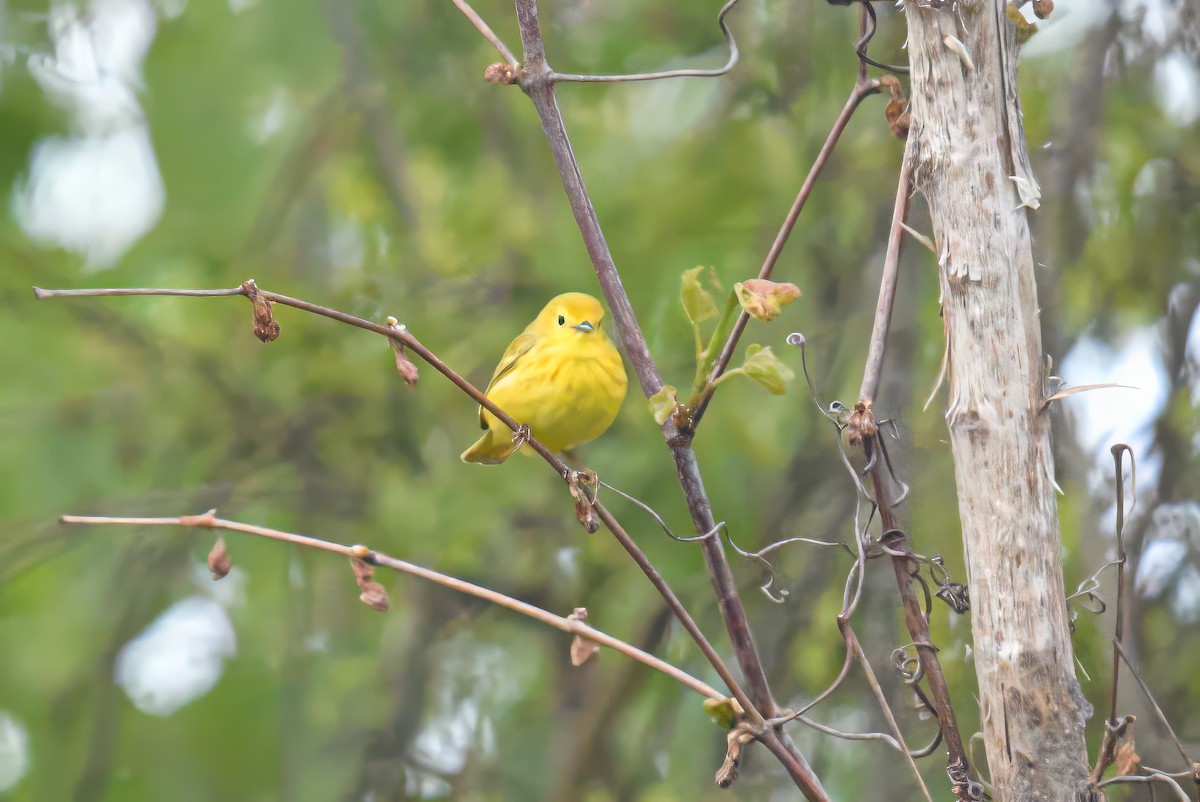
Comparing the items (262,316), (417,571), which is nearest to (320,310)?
(262,316)

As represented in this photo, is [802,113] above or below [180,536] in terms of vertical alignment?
above

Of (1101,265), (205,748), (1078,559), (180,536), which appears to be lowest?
(205,748)

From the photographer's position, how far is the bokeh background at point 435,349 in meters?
2.14

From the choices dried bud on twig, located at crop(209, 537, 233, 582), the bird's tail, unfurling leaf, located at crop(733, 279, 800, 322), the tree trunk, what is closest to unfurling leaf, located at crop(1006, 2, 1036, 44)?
the tree trunk

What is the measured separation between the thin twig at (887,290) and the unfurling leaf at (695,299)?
0.14 m

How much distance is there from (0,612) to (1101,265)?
2.47 metres

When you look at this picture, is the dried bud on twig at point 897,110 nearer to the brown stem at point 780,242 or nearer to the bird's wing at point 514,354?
the brown stem at point 780,242

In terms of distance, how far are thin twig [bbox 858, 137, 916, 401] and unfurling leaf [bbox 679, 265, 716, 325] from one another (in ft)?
0.45

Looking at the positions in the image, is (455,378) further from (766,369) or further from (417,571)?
(766,369)

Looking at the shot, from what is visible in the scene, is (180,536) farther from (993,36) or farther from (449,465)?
(993,36)

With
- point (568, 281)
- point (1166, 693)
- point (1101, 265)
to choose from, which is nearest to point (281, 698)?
point (568, 281)

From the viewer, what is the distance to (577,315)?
1486mm

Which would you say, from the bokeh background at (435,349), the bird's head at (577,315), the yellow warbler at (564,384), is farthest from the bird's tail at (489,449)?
the bokeh background at (435,349)

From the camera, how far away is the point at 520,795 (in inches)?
89.6
